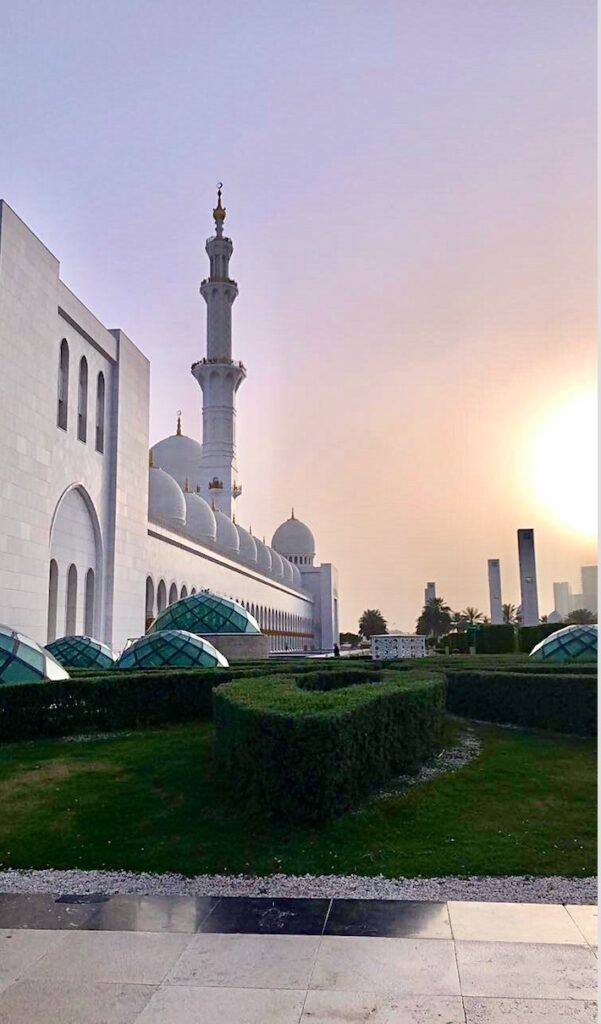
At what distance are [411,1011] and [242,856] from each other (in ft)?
8.15

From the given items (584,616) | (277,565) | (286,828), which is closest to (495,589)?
(584,616)

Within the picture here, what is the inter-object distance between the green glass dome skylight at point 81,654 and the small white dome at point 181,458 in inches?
1288

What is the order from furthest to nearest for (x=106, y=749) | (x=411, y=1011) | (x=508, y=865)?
(x=106, y=749), (x=508, y=865), (x=411, y=1011)

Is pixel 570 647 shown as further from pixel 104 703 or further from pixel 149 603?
pixel 149 603

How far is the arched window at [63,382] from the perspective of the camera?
2246cm

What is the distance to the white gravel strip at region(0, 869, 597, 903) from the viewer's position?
480cm

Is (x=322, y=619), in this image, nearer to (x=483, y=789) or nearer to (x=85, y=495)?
(x=85, y=495)

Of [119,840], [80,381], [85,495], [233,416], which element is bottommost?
[119,840]

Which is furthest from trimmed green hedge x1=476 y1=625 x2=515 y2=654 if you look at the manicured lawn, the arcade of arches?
the manicured lawn

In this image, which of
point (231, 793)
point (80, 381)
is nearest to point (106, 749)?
point (231, 793)

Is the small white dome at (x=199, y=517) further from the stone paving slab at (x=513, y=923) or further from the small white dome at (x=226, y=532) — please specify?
the stone paving slab at (x=513, y=923)

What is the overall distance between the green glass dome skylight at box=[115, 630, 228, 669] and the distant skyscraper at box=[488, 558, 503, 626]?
31147 mm

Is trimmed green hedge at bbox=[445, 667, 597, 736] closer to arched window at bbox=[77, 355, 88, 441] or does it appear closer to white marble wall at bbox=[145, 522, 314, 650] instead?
arched window at bbox=[77, 355, 88, 441]

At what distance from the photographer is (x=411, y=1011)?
10.6 ft
